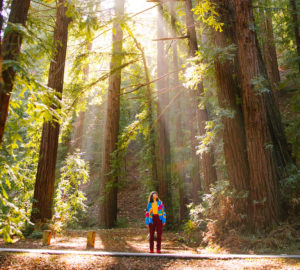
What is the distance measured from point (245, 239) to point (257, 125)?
296cm

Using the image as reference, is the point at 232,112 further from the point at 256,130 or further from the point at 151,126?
the point at 151,126

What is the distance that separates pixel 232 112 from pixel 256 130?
2.65 ft

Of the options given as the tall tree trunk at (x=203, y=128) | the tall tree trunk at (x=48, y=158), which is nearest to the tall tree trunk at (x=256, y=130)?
the tall tree trunk at (x=203, y=128)

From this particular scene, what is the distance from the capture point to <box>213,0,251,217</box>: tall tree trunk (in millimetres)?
7660

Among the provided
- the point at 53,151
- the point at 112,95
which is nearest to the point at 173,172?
the point at 112,95

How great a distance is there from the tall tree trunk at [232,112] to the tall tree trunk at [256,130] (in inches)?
14.0

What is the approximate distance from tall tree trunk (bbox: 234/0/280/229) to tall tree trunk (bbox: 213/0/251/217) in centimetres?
36

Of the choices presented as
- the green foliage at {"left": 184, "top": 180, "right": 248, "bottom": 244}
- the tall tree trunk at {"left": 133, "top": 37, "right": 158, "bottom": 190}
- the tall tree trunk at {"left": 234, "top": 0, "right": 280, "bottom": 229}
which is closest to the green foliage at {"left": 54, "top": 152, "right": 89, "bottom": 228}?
the tall tree trunk at {"left": 133, "top": 37, "right": 158, "bottom": 190}

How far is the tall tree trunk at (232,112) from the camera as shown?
7660 mm

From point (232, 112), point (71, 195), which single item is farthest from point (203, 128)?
point (71, 195)

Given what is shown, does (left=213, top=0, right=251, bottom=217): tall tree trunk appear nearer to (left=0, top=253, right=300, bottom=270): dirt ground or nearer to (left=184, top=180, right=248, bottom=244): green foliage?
(left=184, top=180, right=248, bottom=244): green foliage

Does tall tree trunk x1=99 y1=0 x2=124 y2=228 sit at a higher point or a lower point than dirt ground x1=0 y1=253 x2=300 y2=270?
higher

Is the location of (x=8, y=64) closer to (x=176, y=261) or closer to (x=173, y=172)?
(x=176, y=261)

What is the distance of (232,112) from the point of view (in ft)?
25.2
